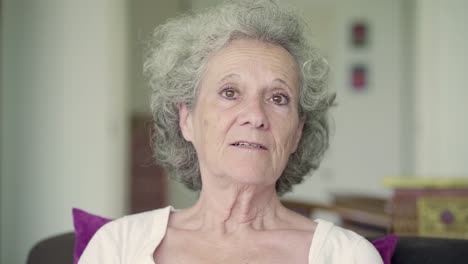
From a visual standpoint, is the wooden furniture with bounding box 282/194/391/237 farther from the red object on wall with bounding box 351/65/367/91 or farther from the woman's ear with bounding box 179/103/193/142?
the red object on wall with bounding box 351/65/367/91

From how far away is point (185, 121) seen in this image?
1.73 m

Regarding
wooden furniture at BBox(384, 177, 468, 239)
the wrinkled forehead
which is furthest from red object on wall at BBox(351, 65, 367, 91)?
the wrinkled forehead

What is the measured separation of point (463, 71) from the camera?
3582 millimetres

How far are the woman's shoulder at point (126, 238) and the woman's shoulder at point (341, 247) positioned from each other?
414 mm

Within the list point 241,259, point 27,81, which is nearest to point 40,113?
point 27,81

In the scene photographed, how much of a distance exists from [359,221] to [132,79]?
3.84 metres

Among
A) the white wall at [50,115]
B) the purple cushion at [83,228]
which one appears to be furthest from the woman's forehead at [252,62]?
the white wall at [50,115]

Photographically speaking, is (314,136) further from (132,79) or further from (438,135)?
(132,79)

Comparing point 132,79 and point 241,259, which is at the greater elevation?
point 132,79

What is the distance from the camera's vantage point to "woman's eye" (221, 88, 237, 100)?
1.55m

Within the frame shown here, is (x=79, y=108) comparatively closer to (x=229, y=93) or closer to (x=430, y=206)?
(x=430, y=206)

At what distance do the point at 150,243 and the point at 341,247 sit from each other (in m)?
0.49

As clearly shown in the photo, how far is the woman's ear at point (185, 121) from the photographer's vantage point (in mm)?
1720

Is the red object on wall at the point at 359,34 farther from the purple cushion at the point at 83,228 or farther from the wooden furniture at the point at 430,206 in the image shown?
the purple cushion at the point at 83,228
